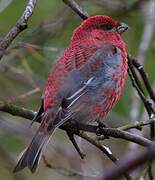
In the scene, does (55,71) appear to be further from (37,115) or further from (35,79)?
(35,79)

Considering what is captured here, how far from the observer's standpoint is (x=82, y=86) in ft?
10.5

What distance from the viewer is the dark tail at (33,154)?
2.47 metres

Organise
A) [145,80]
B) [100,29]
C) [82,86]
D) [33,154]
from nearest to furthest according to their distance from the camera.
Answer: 1. [33,154]
2. [145,80]
3. [82,86]
4. [100,29]

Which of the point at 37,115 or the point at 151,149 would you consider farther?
the point at 37,115

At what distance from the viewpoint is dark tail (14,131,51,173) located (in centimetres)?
247

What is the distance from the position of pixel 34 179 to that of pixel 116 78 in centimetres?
247

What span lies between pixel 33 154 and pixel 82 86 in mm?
786

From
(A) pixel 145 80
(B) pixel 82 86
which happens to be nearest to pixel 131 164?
(A) pixel 145 80

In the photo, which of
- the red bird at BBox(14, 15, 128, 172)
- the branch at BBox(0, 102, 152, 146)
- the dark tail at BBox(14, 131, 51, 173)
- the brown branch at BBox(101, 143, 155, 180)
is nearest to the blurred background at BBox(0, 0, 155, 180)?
the red bird at BBox(14, 15, 128, 172)

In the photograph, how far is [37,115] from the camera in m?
2.70

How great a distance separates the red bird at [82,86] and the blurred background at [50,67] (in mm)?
1008

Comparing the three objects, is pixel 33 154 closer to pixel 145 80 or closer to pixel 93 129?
pixel 93 129

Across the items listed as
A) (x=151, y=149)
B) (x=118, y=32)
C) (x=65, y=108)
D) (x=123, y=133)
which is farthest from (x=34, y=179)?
(x=151, y=149)

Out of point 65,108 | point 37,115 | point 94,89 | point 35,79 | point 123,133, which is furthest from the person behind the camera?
Answer: point 35,79
